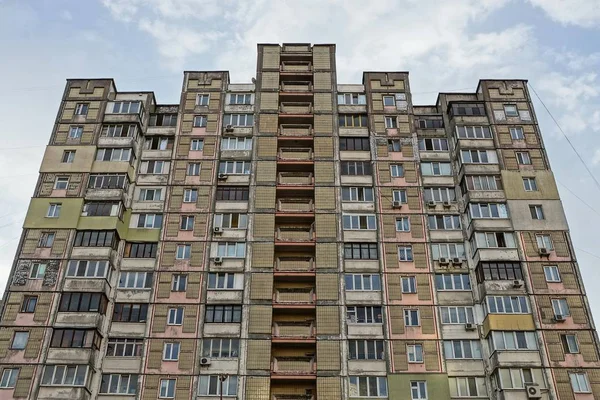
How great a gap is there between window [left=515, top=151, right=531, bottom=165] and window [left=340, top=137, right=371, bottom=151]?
13832 mm

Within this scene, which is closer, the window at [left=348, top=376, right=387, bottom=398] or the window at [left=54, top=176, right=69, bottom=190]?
the window at [left=348, top=376, right=387, bottom=398]

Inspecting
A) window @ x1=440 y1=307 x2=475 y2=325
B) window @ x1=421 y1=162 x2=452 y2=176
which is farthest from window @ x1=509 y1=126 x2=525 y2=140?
window @ x1=440 y1=307 x2=475 y2=325

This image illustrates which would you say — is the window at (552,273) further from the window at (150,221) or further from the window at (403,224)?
the window at (150,221)

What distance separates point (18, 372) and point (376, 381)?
26862mm

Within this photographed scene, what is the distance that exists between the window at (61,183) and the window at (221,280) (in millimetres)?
15783

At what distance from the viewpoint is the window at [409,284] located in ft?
162

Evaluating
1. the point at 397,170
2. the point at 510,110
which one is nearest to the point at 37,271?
the point at 397,170

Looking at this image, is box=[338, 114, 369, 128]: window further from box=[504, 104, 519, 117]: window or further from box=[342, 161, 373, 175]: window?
box=[504, 104, 519, 117]: window

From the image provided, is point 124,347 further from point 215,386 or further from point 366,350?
point 366,350

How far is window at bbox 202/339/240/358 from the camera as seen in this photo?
46594 mm

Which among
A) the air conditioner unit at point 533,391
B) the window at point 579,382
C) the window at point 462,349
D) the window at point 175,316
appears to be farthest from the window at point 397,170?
the window at point 175,316

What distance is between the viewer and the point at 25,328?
4588 centimetres

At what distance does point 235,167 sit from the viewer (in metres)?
56.4

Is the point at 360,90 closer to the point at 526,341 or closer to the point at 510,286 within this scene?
the point at 510,286
